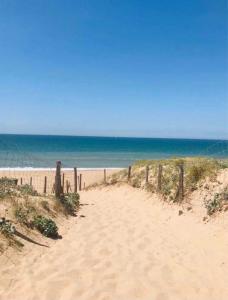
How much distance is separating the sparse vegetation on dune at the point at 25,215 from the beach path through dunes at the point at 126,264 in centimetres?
65

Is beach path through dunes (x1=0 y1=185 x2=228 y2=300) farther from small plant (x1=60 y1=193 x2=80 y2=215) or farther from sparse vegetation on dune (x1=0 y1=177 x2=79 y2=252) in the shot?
small plant (x1=60 y1=193 x2=80 y2=215)

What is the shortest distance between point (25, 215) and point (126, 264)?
4.30 m

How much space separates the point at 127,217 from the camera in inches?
678

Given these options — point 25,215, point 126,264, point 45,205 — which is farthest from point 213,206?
point 25,215

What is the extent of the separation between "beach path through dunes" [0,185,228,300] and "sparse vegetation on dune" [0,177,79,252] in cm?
65

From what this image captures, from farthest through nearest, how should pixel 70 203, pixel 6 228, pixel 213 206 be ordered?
pixel 70 203
pixel 213 206
pixel 6 228

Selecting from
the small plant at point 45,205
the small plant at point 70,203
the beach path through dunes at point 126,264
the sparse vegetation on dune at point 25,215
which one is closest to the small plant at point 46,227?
the sparse vegetation on dune at point 25,215

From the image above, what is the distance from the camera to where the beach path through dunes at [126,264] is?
27.2 feet

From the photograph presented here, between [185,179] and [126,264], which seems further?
[185,179]

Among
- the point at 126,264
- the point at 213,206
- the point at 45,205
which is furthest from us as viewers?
the point at 213,206

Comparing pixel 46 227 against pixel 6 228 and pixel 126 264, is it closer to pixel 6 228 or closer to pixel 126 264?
pixel 6 228

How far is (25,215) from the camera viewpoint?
1273 cm

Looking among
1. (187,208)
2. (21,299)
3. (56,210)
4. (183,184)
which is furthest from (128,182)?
(21,299)

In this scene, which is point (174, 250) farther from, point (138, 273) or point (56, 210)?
point (56, 210)
